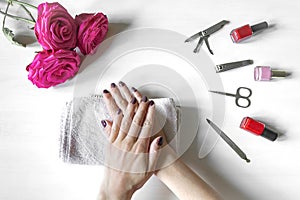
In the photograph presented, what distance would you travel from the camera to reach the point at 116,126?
3.33 ft

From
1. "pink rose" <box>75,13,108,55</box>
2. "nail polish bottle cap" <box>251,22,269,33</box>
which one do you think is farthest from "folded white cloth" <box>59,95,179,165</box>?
"nail polish bottle cap" <box>251,22,269,33</box>

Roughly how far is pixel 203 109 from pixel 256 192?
0.22 meters

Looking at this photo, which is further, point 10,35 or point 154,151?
point 10,35

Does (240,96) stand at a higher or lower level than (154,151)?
higher

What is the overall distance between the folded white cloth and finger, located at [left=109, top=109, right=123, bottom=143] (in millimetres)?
21

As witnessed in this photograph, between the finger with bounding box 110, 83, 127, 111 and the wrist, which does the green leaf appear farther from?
the wrist

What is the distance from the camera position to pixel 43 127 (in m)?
1.08

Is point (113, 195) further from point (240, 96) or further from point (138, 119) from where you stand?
point (240, 96)

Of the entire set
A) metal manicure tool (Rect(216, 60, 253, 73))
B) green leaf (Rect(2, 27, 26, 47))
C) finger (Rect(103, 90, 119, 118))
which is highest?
metal manicure tool (Rect(216, 60, 253, 73))

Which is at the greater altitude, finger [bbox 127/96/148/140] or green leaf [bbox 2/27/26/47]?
green leaf [bbox 2/27/26/47]

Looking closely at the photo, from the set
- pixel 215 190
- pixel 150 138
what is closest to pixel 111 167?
pixel 150 138

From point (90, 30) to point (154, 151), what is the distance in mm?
313

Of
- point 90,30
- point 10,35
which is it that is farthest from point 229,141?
point 10,35

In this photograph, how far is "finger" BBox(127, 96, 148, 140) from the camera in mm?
1006
